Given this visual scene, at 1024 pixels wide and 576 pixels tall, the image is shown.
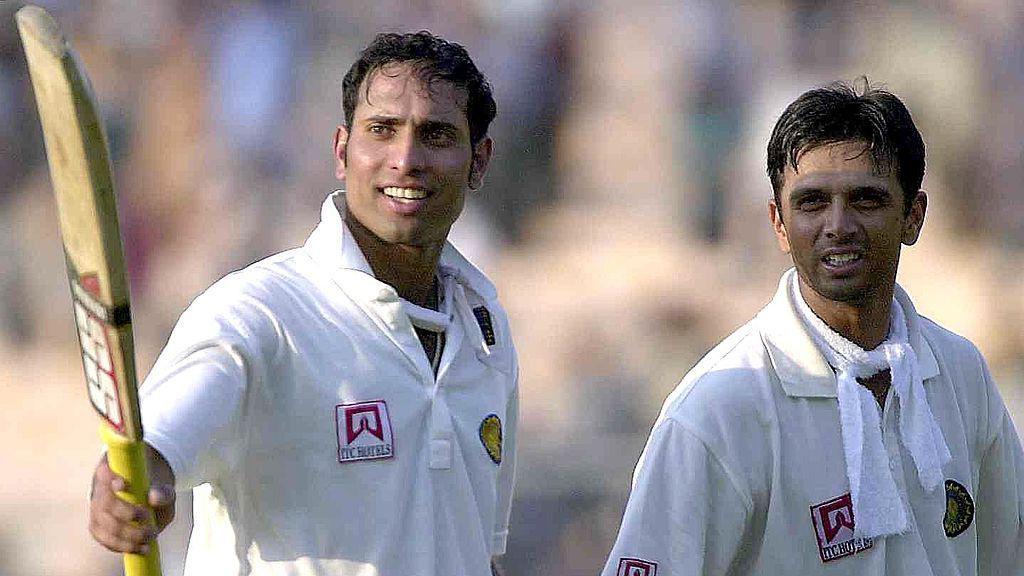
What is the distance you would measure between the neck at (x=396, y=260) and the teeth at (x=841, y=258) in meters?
0.71

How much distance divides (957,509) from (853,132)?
725 millimetres

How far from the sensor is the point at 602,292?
22.2 feet

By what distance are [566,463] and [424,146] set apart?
136 inches

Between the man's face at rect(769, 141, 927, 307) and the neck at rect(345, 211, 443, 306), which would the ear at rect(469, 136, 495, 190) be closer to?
the neck at rect(345, 211, 443, 306)

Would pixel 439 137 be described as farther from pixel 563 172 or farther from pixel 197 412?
pixel 563 172

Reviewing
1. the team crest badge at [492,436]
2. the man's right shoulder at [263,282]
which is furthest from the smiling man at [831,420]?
the man's right shoulder at [263,282]

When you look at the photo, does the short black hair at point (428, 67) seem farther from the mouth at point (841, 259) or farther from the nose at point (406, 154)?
the mouth at point (841, 259)

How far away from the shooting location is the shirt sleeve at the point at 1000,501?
3.24 metres

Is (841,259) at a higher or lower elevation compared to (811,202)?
lower

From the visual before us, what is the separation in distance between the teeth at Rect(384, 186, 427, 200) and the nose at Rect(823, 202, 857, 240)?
28.5 inches

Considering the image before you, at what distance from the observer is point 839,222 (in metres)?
2.98

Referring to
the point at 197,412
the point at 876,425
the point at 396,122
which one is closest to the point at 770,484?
the point at 876,425

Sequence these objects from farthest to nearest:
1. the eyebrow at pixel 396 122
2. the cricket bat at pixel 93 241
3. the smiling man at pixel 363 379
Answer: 1. the eyebrow at pixel 396 122
2. the smiling man at pixel 363 379
3. the cricket bat at pixel 93 241

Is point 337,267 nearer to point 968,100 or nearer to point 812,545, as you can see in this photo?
point 812,545
